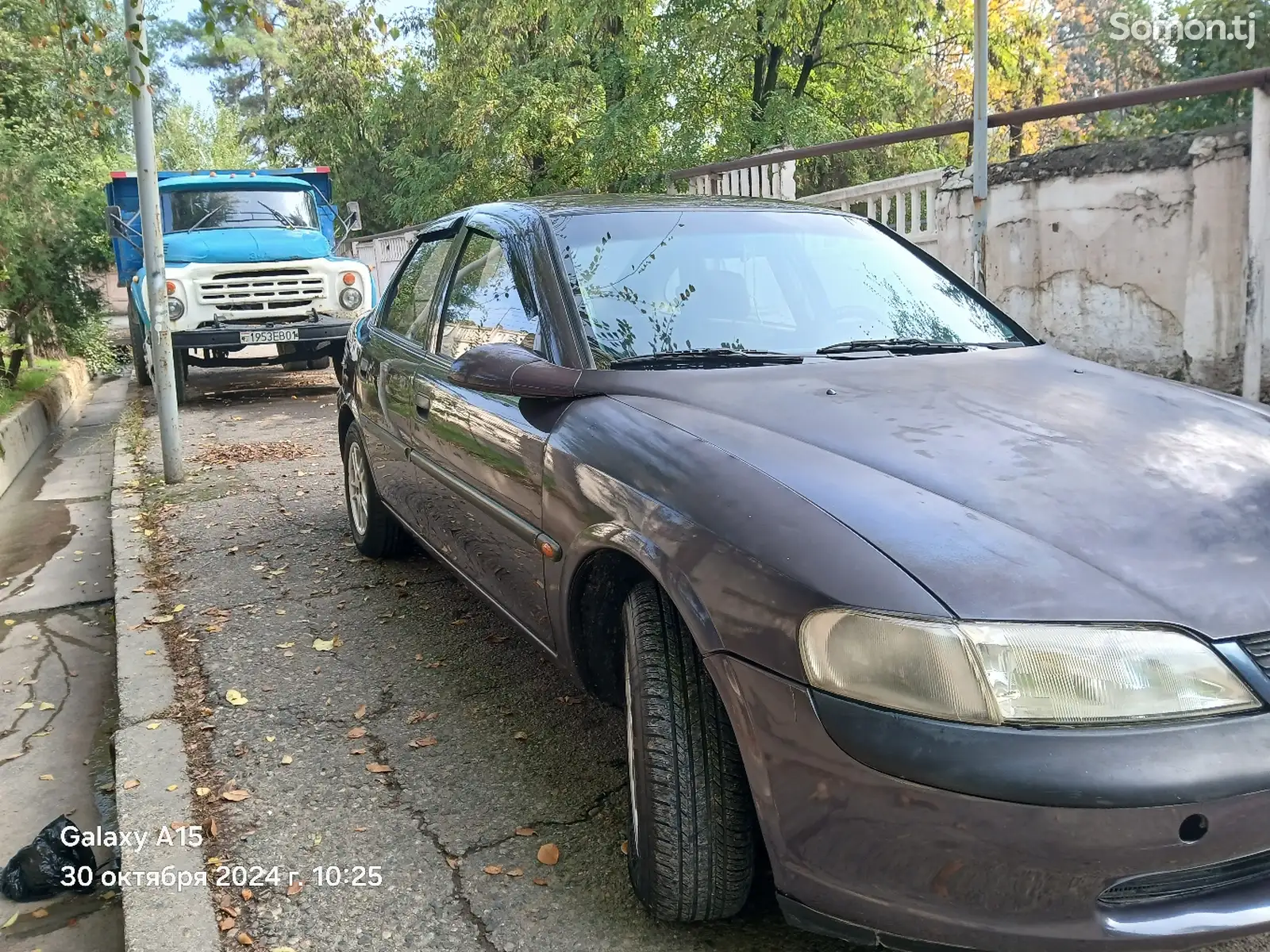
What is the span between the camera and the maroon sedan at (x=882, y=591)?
1.68 metres

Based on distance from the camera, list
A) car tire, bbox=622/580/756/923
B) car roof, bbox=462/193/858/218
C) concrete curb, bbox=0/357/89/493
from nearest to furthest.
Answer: car tire, bbox=622/580/756/923, car roof, bbox=462/193/858/218, concrete curb, bbox=0/357/89/493

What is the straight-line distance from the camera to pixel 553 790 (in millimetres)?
2945

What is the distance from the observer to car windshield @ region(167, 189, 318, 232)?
11.3m

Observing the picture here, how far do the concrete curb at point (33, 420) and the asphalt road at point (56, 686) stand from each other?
1.57 feet

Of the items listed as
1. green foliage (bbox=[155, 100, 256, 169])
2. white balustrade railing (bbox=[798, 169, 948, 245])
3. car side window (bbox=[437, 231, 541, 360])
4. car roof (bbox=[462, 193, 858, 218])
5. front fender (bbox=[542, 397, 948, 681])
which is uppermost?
green foliage (bbox=[155, 100, 256, 169])

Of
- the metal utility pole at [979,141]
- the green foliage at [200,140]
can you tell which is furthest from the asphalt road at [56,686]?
the green foliage at [200,140]

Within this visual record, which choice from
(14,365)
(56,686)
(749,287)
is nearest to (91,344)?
(14,365)

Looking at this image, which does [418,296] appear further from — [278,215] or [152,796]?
[278,215]

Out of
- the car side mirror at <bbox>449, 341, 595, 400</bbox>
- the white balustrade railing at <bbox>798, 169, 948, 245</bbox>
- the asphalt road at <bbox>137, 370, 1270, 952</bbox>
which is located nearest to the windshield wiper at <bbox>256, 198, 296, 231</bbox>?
the white balustrade railing at <bbox>798, 169, 948, 245</bbox>

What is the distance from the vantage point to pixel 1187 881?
172cm

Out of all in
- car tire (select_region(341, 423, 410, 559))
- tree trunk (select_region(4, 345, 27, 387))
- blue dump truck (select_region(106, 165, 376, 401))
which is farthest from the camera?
tree trunk (select_region(4, 345, 27, 387))

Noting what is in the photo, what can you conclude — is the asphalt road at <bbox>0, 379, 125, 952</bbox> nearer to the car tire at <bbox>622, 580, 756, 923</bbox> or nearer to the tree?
the car tire at <bbox>622, 580, 756, 923</bbox>

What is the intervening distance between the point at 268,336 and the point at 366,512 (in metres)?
6.28

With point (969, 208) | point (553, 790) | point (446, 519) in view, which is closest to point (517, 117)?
point (969, 208)
